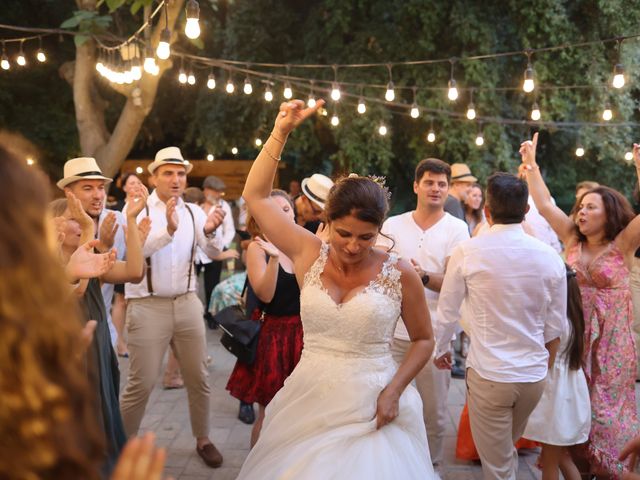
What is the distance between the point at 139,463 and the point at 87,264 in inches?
70.9

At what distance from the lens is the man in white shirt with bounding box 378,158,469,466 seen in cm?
410

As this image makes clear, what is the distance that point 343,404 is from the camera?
253cm

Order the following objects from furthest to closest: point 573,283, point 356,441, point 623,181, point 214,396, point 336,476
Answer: point 623,181 < point 214,396 < point 573,283 < point 356,441 < point 336,476

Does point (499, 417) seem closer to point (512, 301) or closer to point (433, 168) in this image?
point (512, 301)

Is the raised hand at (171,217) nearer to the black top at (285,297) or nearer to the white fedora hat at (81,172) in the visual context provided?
the white fedora hat at (81,172)

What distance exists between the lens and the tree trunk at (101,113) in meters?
10.5

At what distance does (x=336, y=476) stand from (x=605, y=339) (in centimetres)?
254

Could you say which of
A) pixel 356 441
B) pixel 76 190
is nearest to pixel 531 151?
pixel 356 441

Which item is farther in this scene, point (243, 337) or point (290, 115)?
point (243, 337)

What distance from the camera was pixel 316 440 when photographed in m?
2.43

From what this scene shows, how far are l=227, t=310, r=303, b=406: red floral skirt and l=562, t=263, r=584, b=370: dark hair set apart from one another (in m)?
1.77

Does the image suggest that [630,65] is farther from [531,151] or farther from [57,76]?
[57,76]

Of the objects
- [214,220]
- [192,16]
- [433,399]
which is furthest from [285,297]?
[192,16]

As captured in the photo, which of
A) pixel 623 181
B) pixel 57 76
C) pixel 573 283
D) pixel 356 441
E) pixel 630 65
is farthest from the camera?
pixel 57 76
